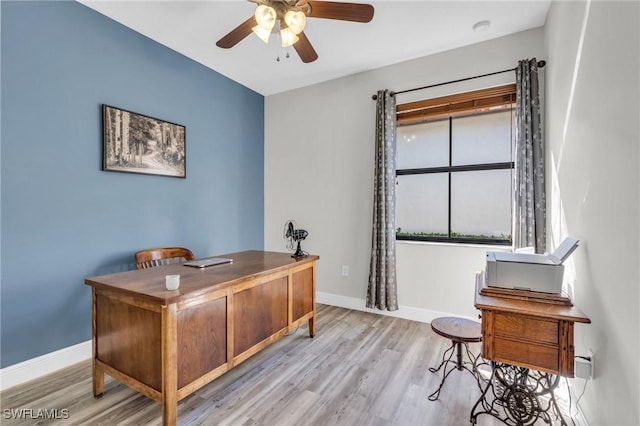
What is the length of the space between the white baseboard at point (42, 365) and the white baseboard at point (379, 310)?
94.2 inches

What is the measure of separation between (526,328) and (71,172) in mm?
3134

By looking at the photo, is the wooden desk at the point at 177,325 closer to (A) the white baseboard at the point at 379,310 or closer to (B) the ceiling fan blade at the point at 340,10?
(A) the white baseboard at the point at 379,310

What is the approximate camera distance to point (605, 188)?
1296mm

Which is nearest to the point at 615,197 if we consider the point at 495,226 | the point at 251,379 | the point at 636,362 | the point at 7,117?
the point at 636,362

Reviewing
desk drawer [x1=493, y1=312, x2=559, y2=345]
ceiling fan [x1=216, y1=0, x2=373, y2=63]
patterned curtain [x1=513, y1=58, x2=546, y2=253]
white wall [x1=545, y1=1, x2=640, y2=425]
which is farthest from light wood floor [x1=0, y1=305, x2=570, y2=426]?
ceiling fan [x1=216, y1=0, x2=373, y2=63]

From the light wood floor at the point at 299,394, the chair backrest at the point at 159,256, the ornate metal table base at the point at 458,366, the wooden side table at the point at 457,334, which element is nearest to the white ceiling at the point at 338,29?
the chair backrest at the point at 159,256

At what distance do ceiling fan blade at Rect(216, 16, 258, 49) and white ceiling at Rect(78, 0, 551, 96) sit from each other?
1.26 ft

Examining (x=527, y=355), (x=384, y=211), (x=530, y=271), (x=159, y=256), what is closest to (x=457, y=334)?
(x=527, y=355)

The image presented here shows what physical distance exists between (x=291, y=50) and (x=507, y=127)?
228 cm

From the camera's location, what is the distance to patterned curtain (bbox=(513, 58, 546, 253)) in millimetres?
2477

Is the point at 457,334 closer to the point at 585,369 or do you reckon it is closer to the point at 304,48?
the point at 585,369

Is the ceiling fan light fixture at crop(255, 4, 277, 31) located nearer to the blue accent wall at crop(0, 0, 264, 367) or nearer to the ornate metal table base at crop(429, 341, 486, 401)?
the blue accent wall at crop(0, 0, 264, 367)

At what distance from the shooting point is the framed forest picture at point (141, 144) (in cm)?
251

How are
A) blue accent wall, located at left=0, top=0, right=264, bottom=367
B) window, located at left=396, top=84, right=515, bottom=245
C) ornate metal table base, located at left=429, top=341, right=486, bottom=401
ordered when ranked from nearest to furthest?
ornate metal table base, located at left=429, top=341, right=486, bottom=401 < blue accent wall, located at left=0, top=0, right=264, bottom=367 < window, located at left=396, top=84, right=515, bottom=245
